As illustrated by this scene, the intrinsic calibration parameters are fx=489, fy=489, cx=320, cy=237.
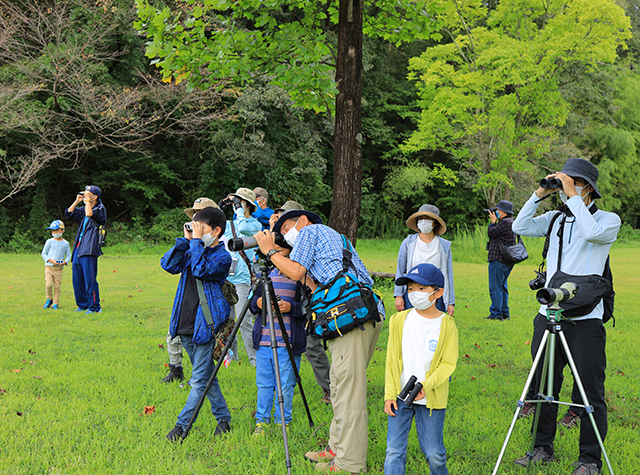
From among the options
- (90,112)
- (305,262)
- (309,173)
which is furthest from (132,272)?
(305,262)

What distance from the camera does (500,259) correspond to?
9156 millimetres

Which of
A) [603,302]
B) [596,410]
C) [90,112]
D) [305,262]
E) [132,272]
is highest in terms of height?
[90,112]

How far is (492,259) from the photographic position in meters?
9.32

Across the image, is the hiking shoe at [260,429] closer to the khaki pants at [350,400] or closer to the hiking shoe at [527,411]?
the khaki pants at [350,400]

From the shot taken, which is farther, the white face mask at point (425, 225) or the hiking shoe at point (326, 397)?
the white face mask at point (425, 225)

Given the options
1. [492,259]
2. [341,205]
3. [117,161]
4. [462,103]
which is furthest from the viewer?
[117,161]

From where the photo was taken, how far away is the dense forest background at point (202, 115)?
18172mm

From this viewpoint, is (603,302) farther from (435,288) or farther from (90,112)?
(90,112)

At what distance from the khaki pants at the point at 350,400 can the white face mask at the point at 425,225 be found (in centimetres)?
260

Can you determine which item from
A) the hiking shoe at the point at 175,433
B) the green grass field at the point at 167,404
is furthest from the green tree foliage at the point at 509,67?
the hiking shoe at the point at 175,433

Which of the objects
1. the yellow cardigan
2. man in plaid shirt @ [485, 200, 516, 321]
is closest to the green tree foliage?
man in plaid shirt @ [485, 200, 516, 321]

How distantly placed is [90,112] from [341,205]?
14.7 meters

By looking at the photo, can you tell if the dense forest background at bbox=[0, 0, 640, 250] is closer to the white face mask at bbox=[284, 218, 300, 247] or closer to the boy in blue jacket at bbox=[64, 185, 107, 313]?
the boy in blue jacket at bbox=[64, 185, 107, 313]

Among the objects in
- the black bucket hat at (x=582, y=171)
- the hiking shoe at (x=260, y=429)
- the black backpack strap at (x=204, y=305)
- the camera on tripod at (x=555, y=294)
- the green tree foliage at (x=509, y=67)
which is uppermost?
the green tree foliage at (x=509, y=67)
